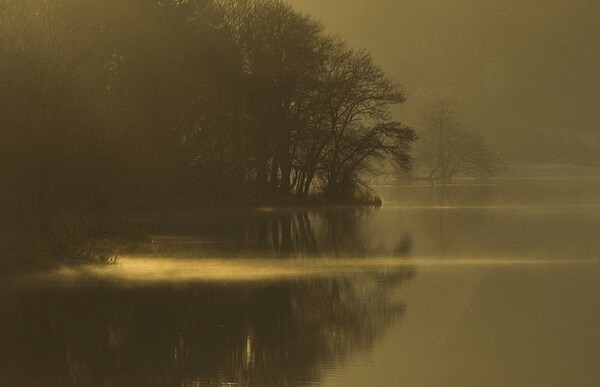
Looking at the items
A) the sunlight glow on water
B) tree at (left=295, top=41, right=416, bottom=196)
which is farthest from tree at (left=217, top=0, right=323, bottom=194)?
the sunlight glow on water

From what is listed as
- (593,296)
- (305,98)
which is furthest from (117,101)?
(593,296)

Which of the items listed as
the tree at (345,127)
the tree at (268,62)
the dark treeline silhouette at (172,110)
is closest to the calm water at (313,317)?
the dark treeline silhouette at (172,110)

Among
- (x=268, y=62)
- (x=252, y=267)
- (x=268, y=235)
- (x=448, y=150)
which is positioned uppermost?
(x=268, y=62)

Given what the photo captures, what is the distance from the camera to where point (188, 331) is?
17266 millimetres

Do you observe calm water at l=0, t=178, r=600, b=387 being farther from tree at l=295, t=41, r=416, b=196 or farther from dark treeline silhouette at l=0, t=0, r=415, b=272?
tree at l=295, t=41, r=416, b=196

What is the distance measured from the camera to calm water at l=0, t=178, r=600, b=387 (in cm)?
1416

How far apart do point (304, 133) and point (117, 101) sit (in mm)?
18916

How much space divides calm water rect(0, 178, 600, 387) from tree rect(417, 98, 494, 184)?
307 feet

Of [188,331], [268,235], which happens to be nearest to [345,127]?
[268,235]

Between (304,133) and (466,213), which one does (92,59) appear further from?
(304,133)

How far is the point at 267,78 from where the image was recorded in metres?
60.2

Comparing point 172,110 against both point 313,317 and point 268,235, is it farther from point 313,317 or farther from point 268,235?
point 313,317

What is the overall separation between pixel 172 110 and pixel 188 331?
3290 cm

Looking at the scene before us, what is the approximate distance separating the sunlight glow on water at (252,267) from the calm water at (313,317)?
4cm
